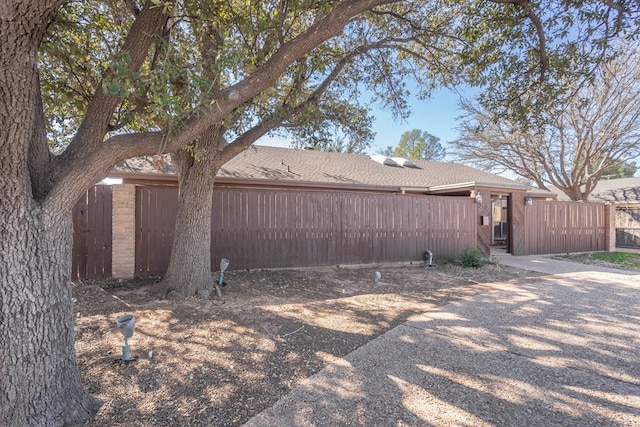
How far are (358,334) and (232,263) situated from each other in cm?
423

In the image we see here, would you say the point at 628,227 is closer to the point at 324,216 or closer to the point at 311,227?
the point at 324,216

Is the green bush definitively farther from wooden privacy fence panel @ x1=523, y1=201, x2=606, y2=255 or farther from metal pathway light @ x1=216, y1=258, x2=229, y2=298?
metal pathway light @ x1=216, y1=258, x2=229, y2=298

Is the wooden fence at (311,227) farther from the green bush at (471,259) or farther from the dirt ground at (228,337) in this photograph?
the dirt ground at (228,337)

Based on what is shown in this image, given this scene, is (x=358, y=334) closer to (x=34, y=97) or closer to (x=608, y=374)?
(x=608, y=374)

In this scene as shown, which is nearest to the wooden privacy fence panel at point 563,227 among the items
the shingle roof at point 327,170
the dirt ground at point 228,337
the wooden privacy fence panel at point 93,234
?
the shingle roof at point 327,170

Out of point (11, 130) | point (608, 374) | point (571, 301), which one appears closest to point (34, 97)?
point (11, 130)

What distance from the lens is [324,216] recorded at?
8.02m

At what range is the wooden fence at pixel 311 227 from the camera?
6.55m

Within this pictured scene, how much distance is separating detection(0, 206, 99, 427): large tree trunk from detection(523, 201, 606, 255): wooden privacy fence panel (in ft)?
39.2

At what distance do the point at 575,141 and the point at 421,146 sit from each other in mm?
18143

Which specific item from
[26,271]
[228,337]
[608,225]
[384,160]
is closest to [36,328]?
[26,271]

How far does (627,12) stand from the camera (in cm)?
399

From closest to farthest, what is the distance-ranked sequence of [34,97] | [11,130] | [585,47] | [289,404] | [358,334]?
[11,130]
[34,97]
[289,404]
[358,334]
[585,47]

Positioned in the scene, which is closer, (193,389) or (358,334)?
(193,389)
